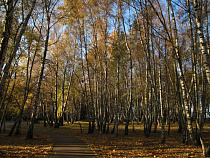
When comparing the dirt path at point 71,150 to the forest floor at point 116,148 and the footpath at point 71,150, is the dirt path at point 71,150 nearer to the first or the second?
the footpath at point 71,150

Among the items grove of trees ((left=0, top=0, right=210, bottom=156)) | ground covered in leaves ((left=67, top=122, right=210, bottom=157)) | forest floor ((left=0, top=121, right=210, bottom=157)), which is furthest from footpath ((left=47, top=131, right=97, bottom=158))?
grove of trees ((left=0, top=0, right=210, bottom=156))

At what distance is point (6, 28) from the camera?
17.2 feet

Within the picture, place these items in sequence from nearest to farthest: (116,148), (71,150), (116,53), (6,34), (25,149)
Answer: (6,34)
(71,150)
(25,149)
(116,148)
(116,53)

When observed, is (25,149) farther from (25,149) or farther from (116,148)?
(116,148)

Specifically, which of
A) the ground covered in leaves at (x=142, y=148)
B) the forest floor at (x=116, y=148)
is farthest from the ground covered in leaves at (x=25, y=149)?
the ground covered in leaves at (x=142, y=148)

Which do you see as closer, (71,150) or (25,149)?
(71,150)

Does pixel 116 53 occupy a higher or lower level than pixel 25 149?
higher

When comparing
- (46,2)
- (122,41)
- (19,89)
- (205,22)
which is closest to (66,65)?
(19,89)

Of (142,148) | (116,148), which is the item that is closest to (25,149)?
(116,148)

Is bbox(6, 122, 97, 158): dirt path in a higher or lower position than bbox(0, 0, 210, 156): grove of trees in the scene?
lower

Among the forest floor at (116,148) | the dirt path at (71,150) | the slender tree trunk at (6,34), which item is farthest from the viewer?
the forest floor at (116,148)

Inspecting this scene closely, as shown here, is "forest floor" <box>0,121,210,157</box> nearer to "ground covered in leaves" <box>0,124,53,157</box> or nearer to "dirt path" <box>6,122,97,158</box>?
"ground covered in leaves" <box>0,124,53,157</box>

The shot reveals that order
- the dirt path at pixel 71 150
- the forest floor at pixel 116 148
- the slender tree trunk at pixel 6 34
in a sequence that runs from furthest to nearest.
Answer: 1. the forest floor at pixel 116 148
2. the dirt path at pixel 71 150
3. the slender tree trunk at pixel 6 34

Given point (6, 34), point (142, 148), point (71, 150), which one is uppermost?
point (6, 34)
